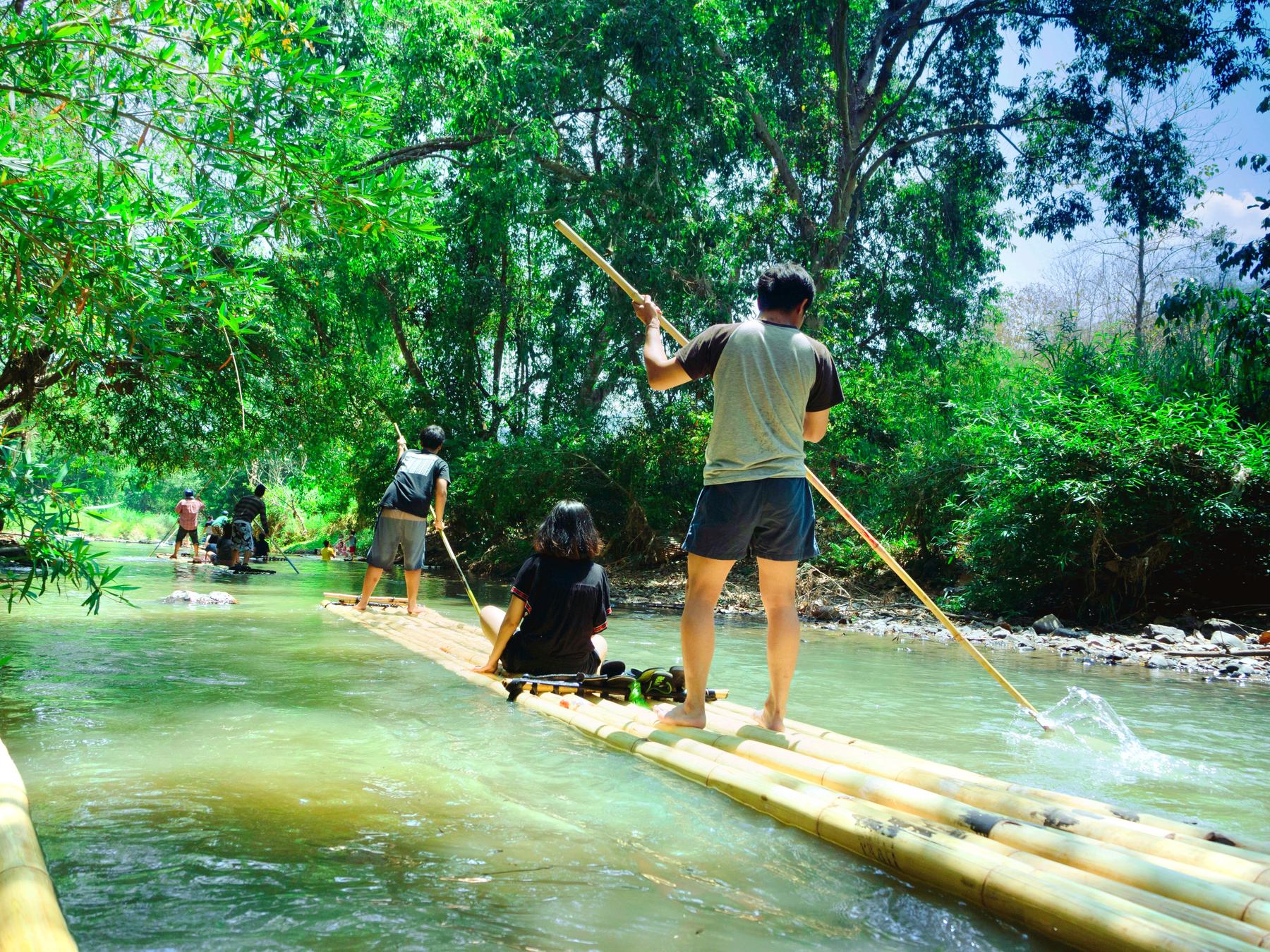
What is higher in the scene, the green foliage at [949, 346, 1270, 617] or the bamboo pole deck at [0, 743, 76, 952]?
the green foliage at [949, 346, 1270, 617]

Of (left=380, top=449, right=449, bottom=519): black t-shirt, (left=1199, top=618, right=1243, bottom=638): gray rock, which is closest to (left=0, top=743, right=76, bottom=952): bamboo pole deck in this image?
(left=380, top=449, right=449, bottom=519): black t-shirt

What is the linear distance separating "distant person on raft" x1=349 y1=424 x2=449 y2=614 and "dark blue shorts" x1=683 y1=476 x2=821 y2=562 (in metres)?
4.48

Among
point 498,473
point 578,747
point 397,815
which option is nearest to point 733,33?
point 498,473

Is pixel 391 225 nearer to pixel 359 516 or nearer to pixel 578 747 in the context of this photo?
pixel 578 747

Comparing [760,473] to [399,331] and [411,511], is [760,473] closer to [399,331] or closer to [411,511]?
[411,511]

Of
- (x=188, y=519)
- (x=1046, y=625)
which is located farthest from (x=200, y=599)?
(x=188, y=519)

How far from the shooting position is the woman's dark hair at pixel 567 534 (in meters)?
4.38

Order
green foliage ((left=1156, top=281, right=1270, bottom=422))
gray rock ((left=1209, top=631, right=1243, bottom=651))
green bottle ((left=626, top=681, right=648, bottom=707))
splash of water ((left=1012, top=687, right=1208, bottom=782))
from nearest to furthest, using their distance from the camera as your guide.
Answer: splash of water ((left=1012, top=687, right=1208, bottom=782)), green bottle ((left=626, top=681, right=648, bottom=707)), gray rock ((left=1209, top=631, right=1243, bottom=651)), green foliage ((left=1156, top=281, right=1270, bottom=422))

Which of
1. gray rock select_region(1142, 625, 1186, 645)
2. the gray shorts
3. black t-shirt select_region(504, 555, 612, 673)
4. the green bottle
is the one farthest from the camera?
gray rock select_region(1142, 625, 1186, 645)

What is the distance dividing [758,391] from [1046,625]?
6495 mm

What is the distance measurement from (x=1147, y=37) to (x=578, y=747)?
47.4ft

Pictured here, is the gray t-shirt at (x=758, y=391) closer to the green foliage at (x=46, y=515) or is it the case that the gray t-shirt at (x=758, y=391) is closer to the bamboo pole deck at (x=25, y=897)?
the green foliage at (x=46, y=515)

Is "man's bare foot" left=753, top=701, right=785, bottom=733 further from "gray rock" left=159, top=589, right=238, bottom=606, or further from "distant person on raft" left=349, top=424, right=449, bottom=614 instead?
"gray rock" left=159, top=589, right=238, bottom=606

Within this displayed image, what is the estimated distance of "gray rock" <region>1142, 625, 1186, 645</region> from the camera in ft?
26.4
